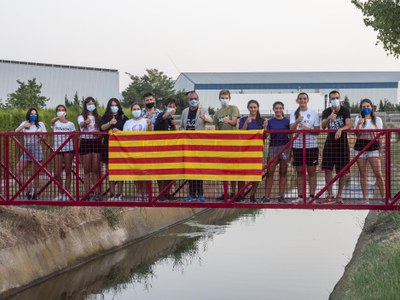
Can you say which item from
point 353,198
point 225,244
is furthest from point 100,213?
point 353,198

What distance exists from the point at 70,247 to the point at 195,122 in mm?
5997

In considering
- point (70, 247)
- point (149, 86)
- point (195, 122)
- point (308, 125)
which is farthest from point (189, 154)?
point (149, 86)

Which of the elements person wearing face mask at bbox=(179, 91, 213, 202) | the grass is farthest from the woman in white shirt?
person wearing face mask at bbox=(179, 91, 213, 202)

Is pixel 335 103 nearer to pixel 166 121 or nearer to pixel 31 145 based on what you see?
pixel 166 121

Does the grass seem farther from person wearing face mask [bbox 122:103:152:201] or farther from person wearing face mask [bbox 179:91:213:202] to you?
person wearing face mask [bbox 122:103:152:201]

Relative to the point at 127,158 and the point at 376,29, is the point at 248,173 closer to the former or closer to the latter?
the point at 127,158

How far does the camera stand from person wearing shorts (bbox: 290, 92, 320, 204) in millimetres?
12711

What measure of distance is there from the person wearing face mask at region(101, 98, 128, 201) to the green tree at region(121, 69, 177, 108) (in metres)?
72.1

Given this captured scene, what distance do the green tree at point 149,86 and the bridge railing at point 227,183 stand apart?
235ft

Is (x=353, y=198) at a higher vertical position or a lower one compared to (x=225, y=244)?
higher

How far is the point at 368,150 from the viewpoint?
12555 mm

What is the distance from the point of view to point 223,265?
60.8 feet

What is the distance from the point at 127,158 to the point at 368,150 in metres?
3.93

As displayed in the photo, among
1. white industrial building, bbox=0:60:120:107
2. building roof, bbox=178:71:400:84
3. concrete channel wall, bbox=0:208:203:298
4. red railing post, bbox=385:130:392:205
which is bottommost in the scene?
concrete channel wall, bbox=0:208:203:298
